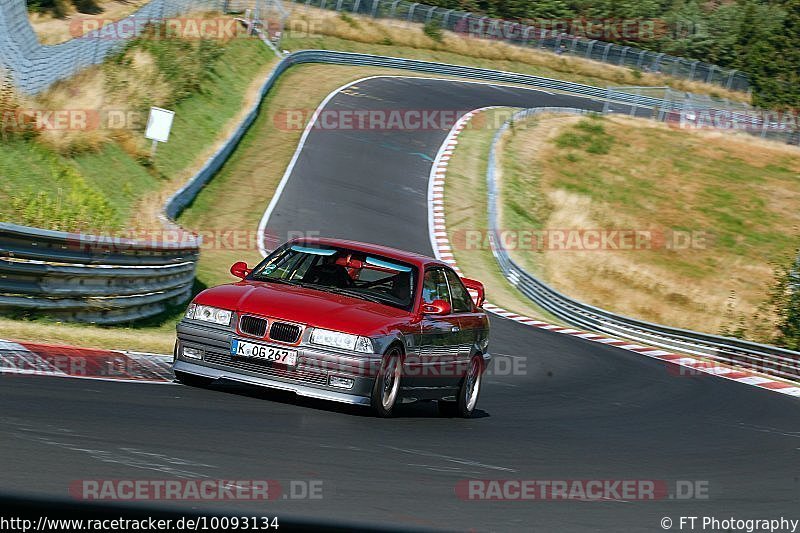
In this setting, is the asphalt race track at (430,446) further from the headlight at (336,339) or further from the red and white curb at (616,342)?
the red and white curb at (616,342)

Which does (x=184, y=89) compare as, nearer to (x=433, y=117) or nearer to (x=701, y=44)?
(x=433, y=117)

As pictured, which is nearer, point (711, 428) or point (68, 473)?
point (68, 473)

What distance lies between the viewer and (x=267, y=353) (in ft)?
30.8

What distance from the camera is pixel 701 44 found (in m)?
82.3

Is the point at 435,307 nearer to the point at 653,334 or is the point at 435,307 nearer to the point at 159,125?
the point at 159,125

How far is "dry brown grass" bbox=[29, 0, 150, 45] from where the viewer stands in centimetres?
3569

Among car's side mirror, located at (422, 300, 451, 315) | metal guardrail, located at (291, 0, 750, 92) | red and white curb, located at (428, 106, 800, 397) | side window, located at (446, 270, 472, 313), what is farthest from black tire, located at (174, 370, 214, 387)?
metal guardrail, located at (291, 0, 750, 92)

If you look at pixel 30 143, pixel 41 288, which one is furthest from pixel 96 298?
pixel 30 143

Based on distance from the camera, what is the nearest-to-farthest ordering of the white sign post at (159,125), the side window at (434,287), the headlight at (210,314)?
the headlight at (210,314)
the side window at (434,287)
the white sign post at (159,125)

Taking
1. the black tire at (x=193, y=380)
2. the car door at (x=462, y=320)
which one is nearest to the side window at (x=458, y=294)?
the car door at (x=462, y=320)

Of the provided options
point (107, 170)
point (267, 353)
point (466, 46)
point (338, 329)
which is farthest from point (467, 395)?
point (466, 46)

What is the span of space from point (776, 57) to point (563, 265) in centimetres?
4521

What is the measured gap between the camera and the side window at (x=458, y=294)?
11401 mm

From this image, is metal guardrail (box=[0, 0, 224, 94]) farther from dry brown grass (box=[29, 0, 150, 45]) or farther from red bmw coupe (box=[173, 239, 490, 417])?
red bmw coupe (box=[173, 239, 490, 417])
